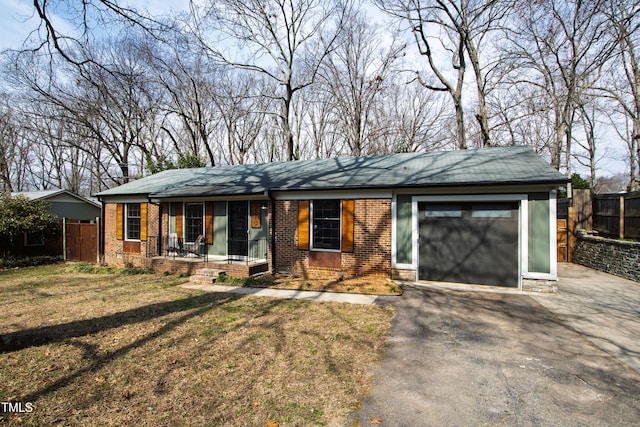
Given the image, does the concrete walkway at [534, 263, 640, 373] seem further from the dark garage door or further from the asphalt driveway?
the dark garage door

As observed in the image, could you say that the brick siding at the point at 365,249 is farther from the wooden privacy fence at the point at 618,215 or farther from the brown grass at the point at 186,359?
the wooden privacy fence at the point at 618,215

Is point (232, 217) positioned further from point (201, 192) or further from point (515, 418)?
point (515, 418)

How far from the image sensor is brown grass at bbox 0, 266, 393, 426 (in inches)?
130

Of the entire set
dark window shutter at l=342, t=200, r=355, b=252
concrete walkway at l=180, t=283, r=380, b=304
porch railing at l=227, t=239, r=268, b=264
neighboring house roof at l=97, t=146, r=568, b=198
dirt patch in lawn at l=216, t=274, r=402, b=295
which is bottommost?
concrete walkway at l=180, t=283, r=380, b=304

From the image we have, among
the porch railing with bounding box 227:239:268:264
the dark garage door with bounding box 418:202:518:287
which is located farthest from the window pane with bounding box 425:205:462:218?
the porch railing with bounding box 227:239:268:264

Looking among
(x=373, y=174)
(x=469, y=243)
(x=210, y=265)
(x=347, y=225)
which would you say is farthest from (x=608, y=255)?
(x=210, y=265)

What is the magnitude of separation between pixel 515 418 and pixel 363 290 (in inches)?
218

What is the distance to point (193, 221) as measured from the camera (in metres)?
12.8

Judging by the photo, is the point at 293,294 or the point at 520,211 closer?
the point at 293,294

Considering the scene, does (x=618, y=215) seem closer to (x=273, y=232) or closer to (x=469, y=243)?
(x=469, y=243)

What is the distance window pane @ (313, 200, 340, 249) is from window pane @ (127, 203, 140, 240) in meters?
7.99

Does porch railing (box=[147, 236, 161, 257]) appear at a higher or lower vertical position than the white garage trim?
lower

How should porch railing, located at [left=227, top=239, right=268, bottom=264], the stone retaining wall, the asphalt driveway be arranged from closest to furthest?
the asphalt driveway
the stone retaining wall
porch railing, located at [left=227, top=239, right=268, bottom=264]

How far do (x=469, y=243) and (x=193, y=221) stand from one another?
9746 millimetres
